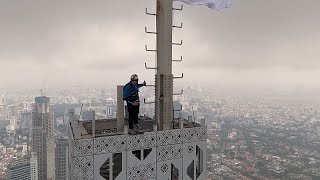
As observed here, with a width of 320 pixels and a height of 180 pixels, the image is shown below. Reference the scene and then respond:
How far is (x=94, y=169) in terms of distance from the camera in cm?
605

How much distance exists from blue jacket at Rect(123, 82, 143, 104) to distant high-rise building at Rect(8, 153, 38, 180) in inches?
2651

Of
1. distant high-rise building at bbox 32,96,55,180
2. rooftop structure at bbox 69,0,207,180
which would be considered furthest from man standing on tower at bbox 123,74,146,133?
distant high-rise building at bbox 32,96,55,180

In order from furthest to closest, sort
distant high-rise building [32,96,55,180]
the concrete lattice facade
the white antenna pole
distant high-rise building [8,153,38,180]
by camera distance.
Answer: distant high-rise building [32,96,55,180] < distant high-rise building [8,153,38,180] < the white antenna pole < the concrete lattice facade

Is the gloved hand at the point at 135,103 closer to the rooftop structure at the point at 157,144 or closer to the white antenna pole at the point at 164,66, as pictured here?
the rooftop structure at the point at 157,144

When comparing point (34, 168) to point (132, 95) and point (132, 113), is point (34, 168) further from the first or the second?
point (132, 95)

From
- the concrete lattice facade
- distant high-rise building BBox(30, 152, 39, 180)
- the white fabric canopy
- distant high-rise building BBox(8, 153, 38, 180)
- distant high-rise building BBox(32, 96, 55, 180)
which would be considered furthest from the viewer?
distant high-rise building BBox(32, 96, 55, 180)

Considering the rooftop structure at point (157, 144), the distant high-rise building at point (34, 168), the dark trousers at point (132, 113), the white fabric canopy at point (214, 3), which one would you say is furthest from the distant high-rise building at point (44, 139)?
the white fabric canopy at point (214, 3)

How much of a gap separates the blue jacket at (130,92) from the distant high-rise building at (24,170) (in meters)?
67.3

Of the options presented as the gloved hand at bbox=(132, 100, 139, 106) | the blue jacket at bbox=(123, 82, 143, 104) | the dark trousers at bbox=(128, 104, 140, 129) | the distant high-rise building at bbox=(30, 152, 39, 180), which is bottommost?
the distant high-rise building at bbox=(30, 152, 39, 180)

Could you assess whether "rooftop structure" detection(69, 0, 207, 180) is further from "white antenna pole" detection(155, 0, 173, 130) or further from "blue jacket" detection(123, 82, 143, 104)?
"blue jacket" detection(123, 82, 143, 104)

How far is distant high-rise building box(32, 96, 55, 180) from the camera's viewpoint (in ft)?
248

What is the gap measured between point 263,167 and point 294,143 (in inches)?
1312

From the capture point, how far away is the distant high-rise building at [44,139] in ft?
248

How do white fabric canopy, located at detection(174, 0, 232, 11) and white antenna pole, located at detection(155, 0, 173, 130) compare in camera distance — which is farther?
white fabric canopy, located at detection(174, 0, 232, 11)
